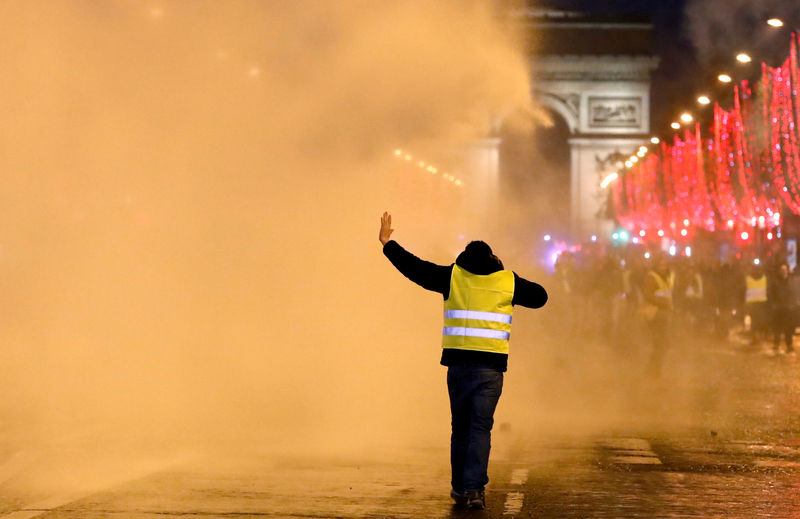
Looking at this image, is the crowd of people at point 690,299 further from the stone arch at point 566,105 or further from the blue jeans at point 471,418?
the stone arch at point 566,105

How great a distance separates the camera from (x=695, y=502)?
816 centimetres

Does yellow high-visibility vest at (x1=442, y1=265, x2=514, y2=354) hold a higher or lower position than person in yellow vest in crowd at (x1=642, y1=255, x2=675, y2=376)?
lower

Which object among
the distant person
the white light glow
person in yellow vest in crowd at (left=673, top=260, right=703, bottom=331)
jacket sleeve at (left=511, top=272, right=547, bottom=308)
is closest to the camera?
jacket sleeve at (left=511, top=272, right=547, bottom=308)

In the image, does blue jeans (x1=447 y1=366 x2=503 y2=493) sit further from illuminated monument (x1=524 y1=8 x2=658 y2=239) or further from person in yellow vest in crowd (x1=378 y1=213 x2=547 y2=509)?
illuminated monument (x1=524 y1=8 x2=658 y2=239)

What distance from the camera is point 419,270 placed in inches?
316

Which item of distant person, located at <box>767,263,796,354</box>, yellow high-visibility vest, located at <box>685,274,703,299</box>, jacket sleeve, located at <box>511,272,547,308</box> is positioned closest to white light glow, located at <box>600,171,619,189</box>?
yellow high-visibility vest, located at <box>685,274,703,299</box>

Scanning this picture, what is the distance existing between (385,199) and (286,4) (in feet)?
12.7

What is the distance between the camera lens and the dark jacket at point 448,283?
8.00 metres

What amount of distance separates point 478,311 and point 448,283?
0.21m

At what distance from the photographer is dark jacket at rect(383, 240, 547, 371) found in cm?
800

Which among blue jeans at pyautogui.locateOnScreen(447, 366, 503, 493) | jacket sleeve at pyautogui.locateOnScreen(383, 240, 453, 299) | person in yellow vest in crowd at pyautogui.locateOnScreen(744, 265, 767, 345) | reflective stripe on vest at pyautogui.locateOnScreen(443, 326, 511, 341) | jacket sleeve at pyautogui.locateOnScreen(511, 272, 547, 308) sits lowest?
blue jeans at pyautogui.locateOnScreen(447, 366, 503, 493)

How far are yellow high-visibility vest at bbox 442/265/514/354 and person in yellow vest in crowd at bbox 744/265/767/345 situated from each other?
17.8 m

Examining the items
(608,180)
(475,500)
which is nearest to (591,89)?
(608,180)

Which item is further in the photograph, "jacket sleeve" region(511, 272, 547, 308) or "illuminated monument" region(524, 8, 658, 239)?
"illuminated monument" region(524, 8, 658, 239)
